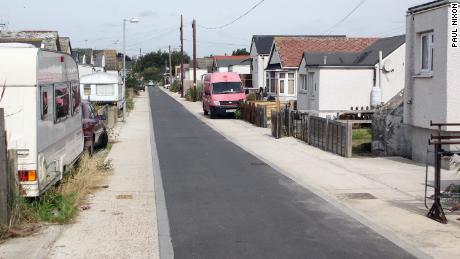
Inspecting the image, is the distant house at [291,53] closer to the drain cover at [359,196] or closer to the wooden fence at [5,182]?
the drain cover at [359,196]

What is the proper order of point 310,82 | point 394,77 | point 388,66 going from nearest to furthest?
point 388,66, point 394,77, point 310,82

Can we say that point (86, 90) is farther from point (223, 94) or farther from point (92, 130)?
point (92, 130)

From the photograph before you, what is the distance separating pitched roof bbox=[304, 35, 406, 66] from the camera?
31164 millimetres

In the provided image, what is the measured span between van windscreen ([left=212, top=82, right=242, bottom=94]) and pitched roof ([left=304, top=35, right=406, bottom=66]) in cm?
689

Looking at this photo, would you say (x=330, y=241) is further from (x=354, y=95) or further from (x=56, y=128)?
(x=354, y=95)

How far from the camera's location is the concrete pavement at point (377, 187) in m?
8.22

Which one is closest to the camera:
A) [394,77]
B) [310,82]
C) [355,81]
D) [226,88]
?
[355,81]

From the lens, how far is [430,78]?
51.1ft

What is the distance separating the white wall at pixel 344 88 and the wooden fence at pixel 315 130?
4882 millimetres

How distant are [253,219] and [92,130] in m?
10.6

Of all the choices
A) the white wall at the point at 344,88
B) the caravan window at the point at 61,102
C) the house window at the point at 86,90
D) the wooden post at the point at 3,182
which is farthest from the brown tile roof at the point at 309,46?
the wooden post at the point at 3,182

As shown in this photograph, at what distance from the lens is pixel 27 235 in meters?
8.14

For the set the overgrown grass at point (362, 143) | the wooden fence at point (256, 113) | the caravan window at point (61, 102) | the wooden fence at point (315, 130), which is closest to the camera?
the caravan window at point (61, 102)

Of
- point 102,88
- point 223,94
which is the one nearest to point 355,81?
point 223,94
